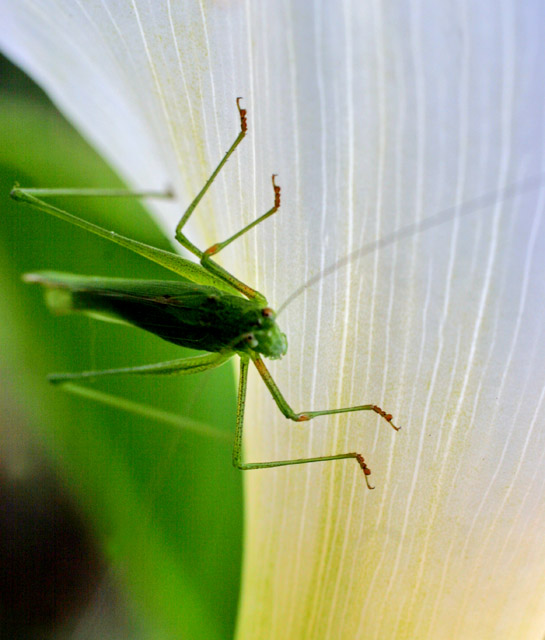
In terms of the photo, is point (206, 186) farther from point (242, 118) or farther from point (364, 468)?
point (364, 468)

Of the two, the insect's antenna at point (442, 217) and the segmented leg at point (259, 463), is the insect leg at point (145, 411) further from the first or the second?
the insect's antenna at point (442, 217)

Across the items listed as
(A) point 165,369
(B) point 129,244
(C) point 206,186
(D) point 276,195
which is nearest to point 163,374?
(A) point 165,369

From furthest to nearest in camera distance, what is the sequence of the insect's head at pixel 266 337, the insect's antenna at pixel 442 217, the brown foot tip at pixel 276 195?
1. the insect's head at pixel 266 337
2. the brown foot tip at pixel 276 195
3. the insect's antenna at pixel 442 217

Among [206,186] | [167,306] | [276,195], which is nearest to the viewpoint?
[276,195]

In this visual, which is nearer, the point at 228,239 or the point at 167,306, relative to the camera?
the point at 228,239

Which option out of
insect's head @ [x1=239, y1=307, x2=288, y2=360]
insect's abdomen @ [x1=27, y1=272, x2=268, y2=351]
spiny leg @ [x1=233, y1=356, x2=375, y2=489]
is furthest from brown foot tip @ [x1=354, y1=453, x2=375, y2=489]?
insect's abdomen @ [x1=27, y1=272, x2=268, y2=351]

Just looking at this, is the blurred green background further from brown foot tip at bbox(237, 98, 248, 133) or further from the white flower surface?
brown foot tip at bbox(237, 98, 248, 133)

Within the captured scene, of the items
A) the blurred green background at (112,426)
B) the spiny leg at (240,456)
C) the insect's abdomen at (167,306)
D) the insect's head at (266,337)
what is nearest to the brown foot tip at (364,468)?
the spiny leg at (240,456)
